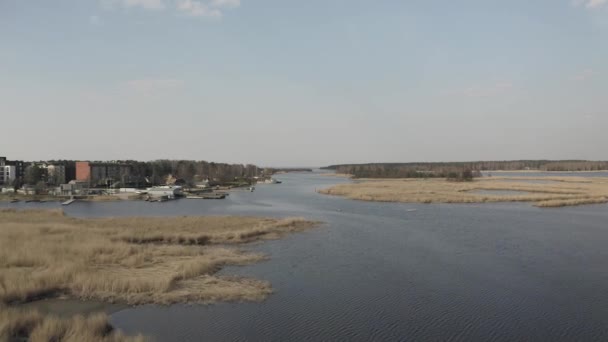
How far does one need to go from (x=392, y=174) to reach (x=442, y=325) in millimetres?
115648

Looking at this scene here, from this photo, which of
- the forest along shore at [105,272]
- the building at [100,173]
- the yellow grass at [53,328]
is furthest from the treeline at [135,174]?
the yellow grass at [53,328]

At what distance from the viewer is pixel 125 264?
1662cm

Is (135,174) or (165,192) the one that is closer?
(165,192)

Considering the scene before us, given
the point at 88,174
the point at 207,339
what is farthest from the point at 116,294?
the point at 88,174

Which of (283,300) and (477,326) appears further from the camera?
(283,300)

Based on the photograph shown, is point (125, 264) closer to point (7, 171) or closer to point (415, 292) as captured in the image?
point (415, 292)

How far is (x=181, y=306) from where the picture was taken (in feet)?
40.6

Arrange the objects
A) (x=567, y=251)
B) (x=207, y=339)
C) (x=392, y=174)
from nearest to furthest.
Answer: (x=207, y=339) < (x=567, y=251) < (x=392, y=174)

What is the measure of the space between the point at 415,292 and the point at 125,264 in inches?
416

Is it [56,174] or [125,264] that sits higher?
[56,174]

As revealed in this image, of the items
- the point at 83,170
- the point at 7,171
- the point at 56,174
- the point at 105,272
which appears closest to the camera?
the point at 105,272

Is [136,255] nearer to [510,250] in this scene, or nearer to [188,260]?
[188,260]

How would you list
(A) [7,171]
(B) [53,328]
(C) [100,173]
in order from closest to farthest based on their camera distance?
(B) [53,328] < (A) [7,171] < (C) [100,173]

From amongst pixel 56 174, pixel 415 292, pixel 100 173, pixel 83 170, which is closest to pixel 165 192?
pixel 83 170
